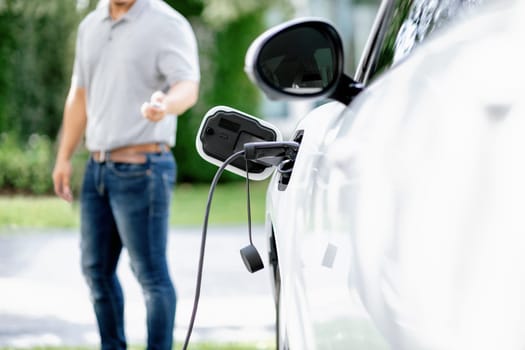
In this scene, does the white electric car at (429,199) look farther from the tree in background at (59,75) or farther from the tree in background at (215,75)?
the tree in background at (215,75)

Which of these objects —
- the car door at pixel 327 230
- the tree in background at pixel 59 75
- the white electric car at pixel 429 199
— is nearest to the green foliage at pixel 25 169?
the tree in background at pixel 59 75

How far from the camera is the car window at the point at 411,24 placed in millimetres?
1854

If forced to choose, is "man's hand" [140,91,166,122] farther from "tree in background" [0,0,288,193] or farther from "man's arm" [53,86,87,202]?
"tree in background" [0,0,288,193]

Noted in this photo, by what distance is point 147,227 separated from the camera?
4.65m

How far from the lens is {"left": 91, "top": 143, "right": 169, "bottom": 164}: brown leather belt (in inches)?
184

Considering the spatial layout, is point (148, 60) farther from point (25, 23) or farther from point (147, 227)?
point (25, 23)

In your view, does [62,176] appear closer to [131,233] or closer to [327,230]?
[131,233]

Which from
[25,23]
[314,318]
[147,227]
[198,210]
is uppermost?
[314,318]

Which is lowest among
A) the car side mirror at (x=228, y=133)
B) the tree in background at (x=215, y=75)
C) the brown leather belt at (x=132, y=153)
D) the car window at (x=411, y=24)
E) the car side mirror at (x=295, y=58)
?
the tree in background at (x=215, y=75)

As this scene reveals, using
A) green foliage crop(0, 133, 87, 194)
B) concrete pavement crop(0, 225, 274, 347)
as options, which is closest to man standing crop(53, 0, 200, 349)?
concrete pavement crop(0, 225, 274, 347)

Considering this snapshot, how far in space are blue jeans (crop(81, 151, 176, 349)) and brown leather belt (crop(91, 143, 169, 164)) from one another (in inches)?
0.8

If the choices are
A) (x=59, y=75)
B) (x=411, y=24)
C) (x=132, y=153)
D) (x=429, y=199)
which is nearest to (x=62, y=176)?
(x=132, y=153)

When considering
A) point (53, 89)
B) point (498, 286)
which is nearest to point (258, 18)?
point (53, 89)

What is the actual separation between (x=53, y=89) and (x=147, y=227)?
1366 centimetres
